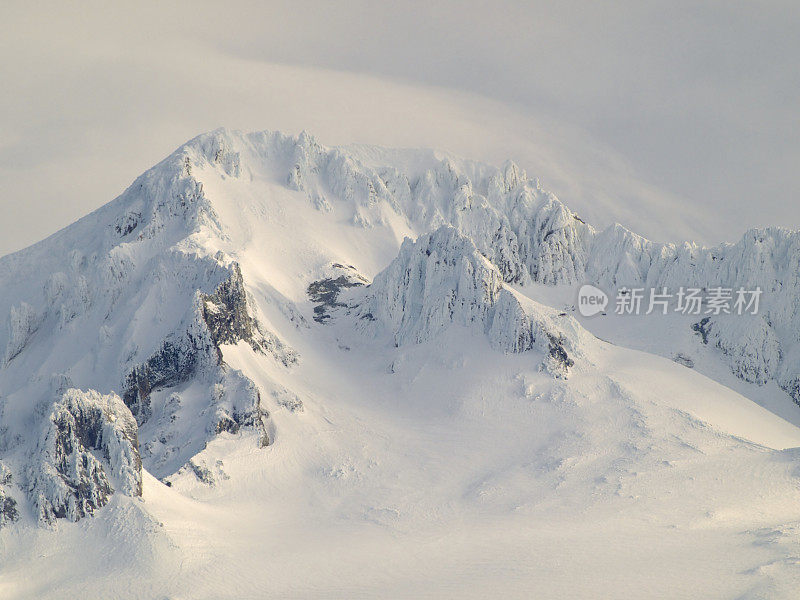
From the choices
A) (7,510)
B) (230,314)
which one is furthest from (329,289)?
(7,510)

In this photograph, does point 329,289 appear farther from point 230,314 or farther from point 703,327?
point 703,327

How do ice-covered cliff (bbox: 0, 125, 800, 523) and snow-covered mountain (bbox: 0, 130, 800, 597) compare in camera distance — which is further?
ice-covered cliff (bbox: 0, 125, 800, 523)

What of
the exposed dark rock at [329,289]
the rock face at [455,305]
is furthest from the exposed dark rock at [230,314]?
the rock face at [455,305]

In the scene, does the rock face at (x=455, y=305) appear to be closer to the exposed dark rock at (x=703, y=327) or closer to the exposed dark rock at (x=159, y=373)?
the exposed dark rock at (x=159, y=373)

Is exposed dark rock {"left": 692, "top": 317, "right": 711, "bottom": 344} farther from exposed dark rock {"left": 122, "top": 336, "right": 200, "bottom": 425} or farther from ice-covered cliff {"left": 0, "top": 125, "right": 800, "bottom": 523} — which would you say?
exposed dark rock {"left": 122, "top": 336, "right": 200, "bottom": 425}

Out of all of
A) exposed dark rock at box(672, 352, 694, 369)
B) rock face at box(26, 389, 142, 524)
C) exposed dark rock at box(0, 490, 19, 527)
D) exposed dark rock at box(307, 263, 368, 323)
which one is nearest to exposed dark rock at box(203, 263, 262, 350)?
exposed dark rock at box(307, 263, 368, 323)
